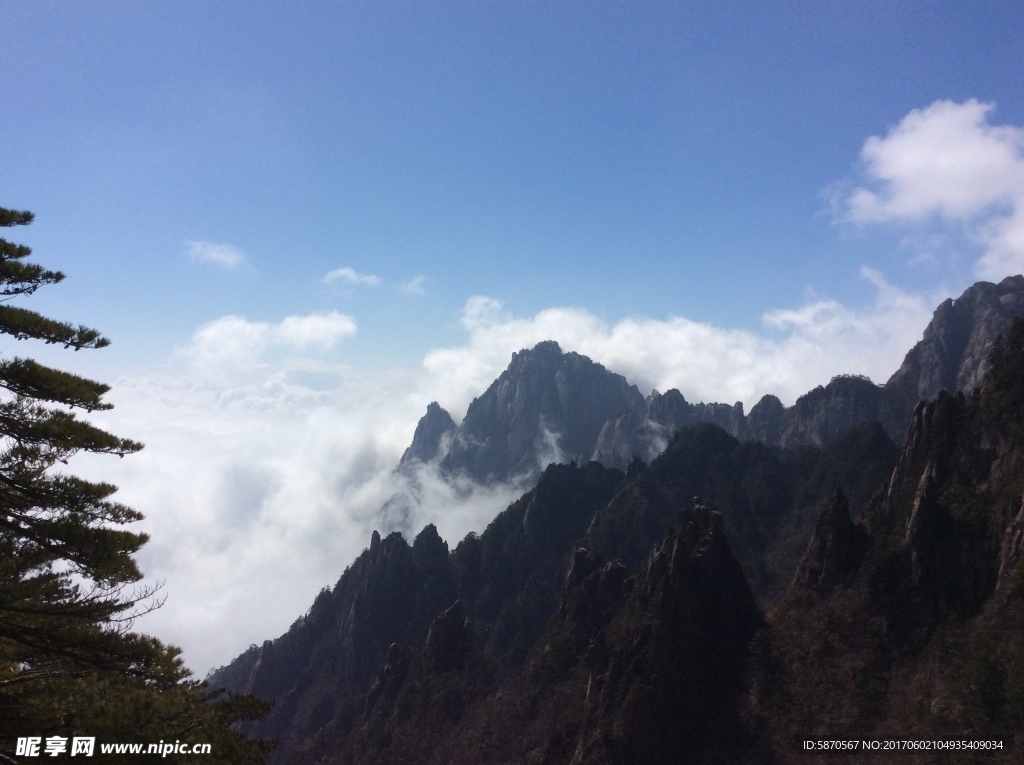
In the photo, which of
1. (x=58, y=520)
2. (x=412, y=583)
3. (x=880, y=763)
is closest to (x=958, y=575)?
(x=880, y=763)

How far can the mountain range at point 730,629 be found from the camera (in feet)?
157

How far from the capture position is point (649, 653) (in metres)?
A: 56.9

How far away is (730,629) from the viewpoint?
196ft

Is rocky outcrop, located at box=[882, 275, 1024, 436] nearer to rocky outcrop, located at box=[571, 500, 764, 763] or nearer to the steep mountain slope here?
the steep mountain slope

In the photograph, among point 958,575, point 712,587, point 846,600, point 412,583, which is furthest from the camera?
point 412,583

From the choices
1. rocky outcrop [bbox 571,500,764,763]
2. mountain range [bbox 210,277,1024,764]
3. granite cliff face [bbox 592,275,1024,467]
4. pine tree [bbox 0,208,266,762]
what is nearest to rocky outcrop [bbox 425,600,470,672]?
mountain range [bbox 210,277,1024,764]

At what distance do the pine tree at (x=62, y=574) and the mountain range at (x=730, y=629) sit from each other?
44.7 metres

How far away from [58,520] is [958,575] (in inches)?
2350

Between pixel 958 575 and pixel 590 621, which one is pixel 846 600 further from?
pixel 590 621

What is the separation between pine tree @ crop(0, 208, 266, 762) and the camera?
15.4 meters

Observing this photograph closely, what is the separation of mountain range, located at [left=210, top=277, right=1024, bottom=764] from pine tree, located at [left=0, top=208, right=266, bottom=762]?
44.7 meters

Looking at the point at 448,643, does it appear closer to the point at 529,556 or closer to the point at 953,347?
the point at 529,556

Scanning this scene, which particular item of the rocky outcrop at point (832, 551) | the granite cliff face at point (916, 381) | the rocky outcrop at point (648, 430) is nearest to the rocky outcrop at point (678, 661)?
the rocky outcrop at point (832, 551)

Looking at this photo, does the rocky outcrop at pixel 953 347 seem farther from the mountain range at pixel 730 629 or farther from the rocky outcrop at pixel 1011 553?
the rocky outcrop at pixel 1011 553
